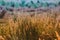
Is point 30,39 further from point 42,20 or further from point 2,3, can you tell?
point 2,3

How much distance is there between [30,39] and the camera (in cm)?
243

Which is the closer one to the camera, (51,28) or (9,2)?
(51,28)

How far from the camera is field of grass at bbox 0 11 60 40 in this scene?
2.40 metres

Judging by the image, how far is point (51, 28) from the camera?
238cm

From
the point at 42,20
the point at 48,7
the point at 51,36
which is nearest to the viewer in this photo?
the point at 51,36

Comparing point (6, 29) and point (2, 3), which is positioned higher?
point (2, 3)

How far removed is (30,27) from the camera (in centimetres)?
246

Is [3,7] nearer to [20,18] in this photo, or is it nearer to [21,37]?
[20,18]

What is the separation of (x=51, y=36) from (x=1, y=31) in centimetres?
64

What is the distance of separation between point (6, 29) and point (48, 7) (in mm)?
658

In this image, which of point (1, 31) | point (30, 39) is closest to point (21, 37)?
point (30, 39)

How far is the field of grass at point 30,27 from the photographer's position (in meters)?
2.40

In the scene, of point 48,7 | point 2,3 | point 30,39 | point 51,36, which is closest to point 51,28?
point 51,36

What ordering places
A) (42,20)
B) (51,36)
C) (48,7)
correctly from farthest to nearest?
(48,7) < (42,20) < (51,36)
